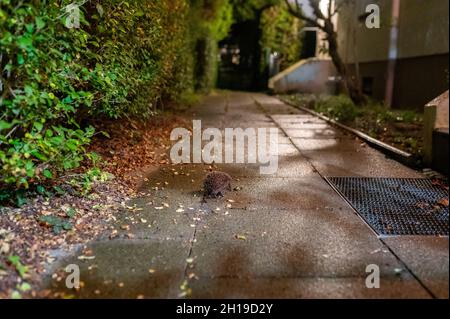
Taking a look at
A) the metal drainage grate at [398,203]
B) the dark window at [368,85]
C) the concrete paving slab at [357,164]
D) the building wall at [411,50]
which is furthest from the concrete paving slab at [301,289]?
the dark window at [368,85]

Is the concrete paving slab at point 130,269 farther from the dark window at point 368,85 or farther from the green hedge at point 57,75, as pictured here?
the dark window at point 368,85

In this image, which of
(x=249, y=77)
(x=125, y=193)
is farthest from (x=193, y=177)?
(x=249, y=77)

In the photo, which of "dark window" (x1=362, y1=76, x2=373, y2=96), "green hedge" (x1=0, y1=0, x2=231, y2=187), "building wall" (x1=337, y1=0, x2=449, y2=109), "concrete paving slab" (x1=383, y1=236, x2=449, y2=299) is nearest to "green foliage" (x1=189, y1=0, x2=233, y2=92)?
"building wall" (x1=337, y1=0, x2=449, y2=109)

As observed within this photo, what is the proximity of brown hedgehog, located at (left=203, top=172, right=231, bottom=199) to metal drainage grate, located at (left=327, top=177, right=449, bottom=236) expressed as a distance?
5.02ft

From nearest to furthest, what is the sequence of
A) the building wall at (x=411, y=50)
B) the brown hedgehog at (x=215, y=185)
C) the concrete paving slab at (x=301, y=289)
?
the concrete paving slab at (x=301, y=289) → the brown hedgehog at (x=215, y=185) → the building wall at (x=411, y=50)

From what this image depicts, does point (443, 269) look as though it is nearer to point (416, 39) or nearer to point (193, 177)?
point (193, 177)

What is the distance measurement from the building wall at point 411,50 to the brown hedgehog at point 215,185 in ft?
23.0

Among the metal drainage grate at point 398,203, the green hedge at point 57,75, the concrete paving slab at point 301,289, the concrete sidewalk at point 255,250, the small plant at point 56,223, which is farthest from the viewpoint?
the metal drainage grate at point 398,203

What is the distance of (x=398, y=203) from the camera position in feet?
16.4

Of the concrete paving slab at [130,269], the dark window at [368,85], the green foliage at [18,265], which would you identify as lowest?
the concrete paving slab at [130,269]

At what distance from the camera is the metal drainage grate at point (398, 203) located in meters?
4.29

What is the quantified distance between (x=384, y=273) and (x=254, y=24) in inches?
1135

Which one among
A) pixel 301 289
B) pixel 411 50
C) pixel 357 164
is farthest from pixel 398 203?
pixel 411 50
